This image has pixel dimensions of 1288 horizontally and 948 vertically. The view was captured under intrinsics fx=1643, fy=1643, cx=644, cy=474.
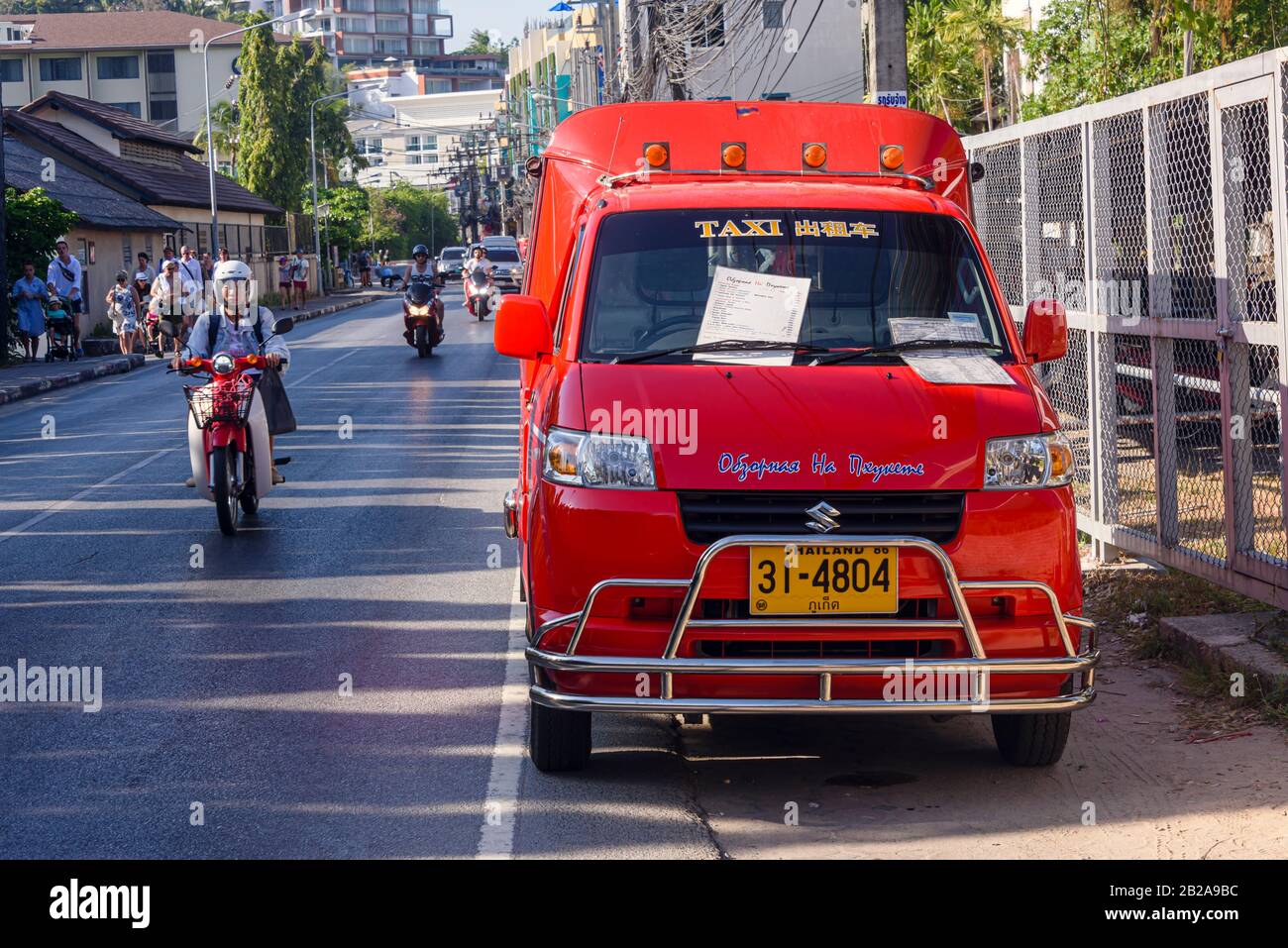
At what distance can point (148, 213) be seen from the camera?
4750cm

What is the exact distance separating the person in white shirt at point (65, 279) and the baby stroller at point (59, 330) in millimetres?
113

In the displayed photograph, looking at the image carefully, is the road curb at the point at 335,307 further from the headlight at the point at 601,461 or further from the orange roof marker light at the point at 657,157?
the headlight at the point at 601,461

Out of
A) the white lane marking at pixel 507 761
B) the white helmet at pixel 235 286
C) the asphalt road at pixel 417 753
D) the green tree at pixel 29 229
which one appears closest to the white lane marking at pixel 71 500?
the asphalt road at pixel 417 753

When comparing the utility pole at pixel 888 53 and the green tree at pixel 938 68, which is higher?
the green tree at pixel 938 68

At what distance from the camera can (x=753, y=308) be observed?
20.9 ft

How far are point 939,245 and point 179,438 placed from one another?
12113 millimetres

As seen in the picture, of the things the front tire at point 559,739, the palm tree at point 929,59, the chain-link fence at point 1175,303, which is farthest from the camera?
the palm tree at point 929,59

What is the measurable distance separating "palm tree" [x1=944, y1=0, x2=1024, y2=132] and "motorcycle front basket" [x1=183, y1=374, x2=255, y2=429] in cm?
3479

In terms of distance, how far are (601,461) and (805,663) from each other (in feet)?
3.21

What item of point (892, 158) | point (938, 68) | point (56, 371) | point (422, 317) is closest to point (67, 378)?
point (56, 371)

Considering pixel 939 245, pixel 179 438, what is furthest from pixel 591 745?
pixel 179 438

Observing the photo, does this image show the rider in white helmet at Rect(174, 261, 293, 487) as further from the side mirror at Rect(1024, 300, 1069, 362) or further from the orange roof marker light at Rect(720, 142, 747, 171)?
the side mirror at Rect(1024, 300, 1069, 362)

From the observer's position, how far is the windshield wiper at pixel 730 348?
6188 millimetres
